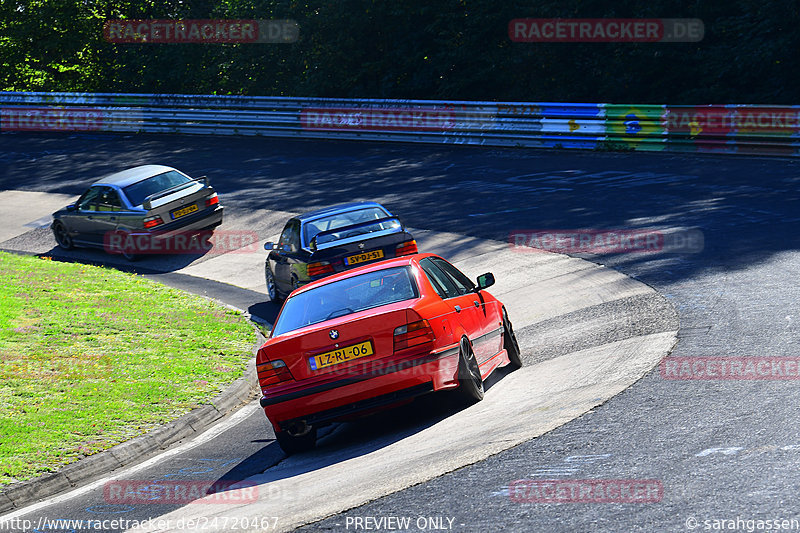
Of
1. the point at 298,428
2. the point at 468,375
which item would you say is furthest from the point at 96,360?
the point at 468,375

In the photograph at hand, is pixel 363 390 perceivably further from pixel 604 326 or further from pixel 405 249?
pixel 405 249

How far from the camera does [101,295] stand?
50.1 feet

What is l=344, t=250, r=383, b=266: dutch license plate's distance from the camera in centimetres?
1291

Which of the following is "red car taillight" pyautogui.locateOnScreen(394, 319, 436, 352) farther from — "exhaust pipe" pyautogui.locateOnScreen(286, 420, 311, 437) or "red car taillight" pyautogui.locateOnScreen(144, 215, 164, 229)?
"red car taillight" pyautogui.locateOnScreen(144, 215, 164, 229)

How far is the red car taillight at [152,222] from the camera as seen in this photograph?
18.6 metres

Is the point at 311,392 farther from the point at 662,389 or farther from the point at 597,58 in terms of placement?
the point at 597,58

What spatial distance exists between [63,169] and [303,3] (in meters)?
11.3

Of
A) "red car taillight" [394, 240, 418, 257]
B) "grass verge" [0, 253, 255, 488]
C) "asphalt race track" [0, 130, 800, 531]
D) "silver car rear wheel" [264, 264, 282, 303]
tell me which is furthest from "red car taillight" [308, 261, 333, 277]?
"silver car rear wheel" [264, 264, 282, 303]

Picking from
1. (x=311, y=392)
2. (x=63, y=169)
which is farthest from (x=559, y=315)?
(x=63, y=169)

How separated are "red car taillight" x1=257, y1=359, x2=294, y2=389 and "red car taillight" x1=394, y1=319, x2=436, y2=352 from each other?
95 centimetres

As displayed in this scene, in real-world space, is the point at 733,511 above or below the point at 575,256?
above

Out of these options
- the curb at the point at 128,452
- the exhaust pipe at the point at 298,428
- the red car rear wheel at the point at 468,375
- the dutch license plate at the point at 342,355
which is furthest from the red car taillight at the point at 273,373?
the curb at the point at 128,452

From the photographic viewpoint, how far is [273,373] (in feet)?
25.7

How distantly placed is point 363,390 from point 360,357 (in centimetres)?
27
